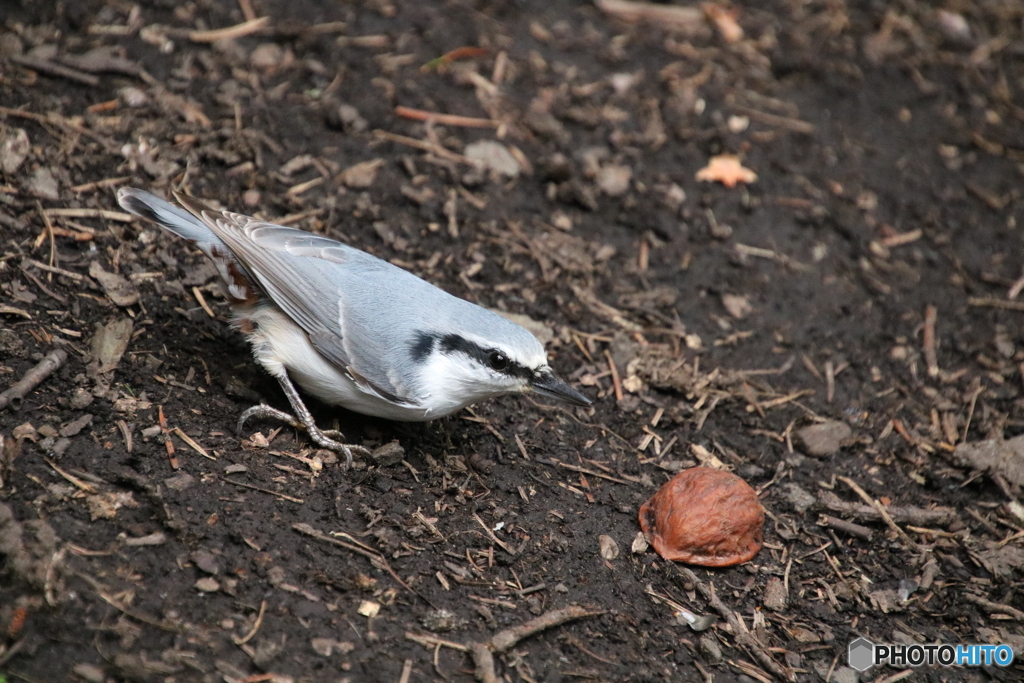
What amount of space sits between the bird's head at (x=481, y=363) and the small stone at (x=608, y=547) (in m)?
0.69

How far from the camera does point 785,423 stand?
4828 mm

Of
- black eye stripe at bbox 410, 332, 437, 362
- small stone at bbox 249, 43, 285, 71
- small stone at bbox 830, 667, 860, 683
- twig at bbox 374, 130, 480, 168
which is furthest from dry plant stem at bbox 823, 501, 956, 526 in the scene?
small stone at bbox 249, 43, 285, 71

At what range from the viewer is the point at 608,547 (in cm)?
393

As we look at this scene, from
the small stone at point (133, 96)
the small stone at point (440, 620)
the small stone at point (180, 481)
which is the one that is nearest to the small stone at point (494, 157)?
the small stone at point (133, 96)

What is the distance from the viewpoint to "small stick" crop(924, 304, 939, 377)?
5328 millimetres

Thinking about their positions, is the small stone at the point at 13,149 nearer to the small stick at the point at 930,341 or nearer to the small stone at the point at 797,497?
the small stone at the point at 797,497

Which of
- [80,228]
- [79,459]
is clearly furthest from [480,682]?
[80,228]

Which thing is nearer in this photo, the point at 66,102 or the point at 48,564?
the point at 48,564

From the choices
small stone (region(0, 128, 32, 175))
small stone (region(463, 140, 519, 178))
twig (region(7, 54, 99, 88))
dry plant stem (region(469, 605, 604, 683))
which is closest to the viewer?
dry plant stem (region(469, 605, 604, 683))

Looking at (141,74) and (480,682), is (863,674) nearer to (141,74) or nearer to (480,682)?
(480,682)

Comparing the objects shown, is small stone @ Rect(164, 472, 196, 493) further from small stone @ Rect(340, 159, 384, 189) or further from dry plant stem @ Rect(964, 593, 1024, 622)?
dry plant stem @ Rect(964, 593, 1024, 622)

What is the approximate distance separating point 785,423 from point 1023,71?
A: 4.84m

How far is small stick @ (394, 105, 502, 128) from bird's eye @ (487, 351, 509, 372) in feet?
8.87

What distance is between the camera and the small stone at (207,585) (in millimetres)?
3219
